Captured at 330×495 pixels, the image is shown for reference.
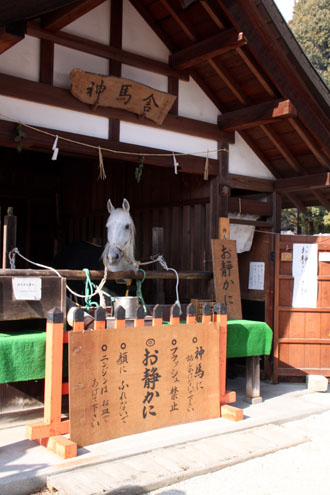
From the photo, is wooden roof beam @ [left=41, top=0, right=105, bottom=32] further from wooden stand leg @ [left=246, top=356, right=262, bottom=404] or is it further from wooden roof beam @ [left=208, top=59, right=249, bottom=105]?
wooden stand leg @ [left=246, top=356, right=262, bottom=404]

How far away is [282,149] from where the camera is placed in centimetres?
837

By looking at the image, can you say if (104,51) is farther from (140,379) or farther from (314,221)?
(314,221)

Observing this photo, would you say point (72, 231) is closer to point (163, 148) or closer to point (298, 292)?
point (163, 148)

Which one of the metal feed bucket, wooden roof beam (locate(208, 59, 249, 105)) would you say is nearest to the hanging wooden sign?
wooden roof beam (locate(208, 59, 249, 105))

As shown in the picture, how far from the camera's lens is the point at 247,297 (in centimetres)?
880

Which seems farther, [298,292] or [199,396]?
[298,292]

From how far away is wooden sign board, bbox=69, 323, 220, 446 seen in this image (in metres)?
4.87

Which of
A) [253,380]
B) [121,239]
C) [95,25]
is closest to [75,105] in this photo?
[95,25]

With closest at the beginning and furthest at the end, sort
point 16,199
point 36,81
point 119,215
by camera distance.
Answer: point 36,81
point 119,215
point 16,199

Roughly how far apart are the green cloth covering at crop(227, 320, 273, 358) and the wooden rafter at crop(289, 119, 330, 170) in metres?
2.92

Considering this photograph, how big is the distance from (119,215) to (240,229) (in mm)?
2552

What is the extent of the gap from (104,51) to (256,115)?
246 cm

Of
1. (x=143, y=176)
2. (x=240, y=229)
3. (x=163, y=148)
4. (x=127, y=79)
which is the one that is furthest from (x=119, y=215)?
(x=143, y=176)

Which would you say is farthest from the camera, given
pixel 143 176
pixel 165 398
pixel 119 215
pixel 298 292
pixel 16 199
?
pixel 16 199
